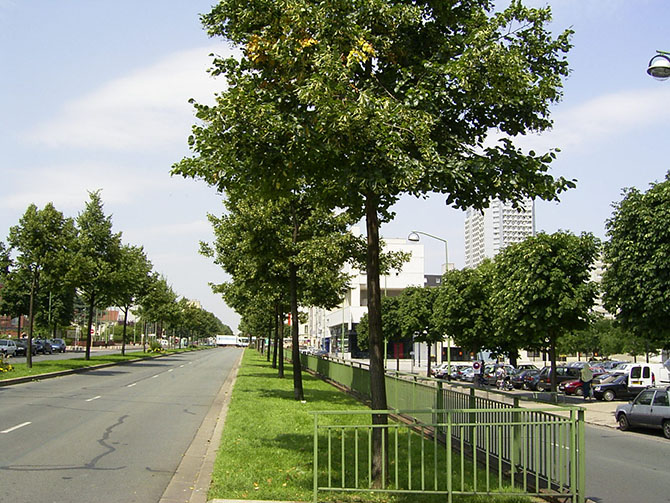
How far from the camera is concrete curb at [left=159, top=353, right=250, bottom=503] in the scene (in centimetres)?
807

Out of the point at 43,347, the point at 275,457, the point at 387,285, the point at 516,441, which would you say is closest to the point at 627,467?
the point at 516,441

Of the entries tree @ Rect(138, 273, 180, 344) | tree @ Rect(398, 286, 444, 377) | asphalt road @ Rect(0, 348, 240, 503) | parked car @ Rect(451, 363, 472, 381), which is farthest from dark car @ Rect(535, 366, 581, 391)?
tree @ Rect(138, 273, 180, 344)

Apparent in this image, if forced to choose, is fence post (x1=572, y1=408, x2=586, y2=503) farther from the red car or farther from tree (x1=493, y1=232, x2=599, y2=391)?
the red car

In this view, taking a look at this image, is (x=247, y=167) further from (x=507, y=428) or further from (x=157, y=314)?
(x=157, y=314)

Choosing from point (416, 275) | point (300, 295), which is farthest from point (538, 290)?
point (416, 275)

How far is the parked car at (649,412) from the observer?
60.8ft

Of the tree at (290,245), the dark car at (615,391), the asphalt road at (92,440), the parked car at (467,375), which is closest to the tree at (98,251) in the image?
the asphalt road at (92,440)

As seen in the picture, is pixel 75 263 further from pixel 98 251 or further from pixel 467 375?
pixel 467 375

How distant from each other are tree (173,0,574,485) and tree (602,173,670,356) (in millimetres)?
13264

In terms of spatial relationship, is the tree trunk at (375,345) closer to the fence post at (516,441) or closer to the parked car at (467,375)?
the fence post at (516,441)

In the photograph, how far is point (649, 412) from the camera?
18953mm

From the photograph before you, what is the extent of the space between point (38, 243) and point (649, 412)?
25.8 m

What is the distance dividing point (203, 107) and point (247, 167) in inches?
37.6

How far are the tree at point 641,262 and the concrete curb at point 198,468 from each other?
13.4 meters
